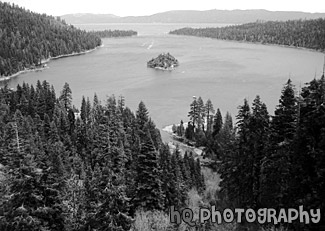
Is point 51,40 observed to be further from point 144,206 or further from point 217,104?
point 144,206

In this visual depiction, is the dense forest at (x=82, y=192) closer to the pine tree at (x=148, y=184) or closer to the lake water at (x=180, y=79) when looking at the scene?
the pine tree at (x=148, y=184)

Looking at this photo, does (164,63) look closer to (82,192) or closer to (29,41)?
(29,41)

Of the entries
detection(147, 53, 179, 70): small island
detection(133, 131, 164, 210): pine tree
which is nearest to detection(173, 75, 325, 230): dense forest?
detection(133, 131, 164, 210): pine tree

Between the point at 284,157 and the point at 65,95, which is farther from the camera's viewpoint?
the point at 65,95

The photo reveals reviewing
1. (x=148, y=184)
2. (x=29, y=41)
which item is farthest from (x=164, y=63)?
(x=148, y=184)

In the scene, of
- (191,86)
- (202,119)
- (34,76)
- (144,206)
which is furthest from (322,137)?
(34,76)

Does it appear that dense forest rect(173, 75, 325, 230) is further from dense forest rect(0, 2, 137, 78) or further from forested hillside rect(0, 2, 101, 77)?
forested hillside rect(0, 2, 101, 77)

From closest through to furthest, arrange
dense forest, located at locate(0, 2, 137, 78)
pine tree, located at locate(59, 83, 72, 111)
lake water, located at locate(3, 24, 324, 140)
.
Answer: pine tree, located at locate(59, 83, 72, 111)
lake water, located at locate(3, 24, 324, 140)
dense forest, located at locate(0, 2, 137, 78)

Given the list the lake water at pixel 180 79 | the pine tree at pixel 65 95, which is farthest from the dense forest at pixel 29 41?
the pine tree at pixel 65 95
